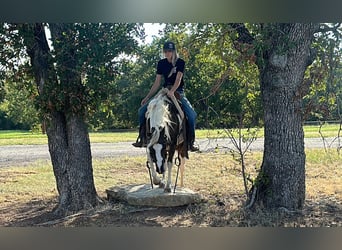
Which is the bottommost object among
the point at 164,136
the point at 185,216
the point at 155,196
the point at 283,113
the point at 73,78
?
the point at 185,216

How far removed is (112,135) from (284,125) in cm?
140

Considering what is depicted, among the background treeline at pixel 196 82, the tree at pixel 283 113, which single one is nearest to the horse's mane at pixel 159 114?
the background treeline at pixel 196 82

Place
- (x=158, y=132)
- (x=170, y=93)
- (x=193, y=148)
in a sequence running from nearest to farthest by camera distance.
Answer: (x=158, y=132), (x=170, y=93), (x=193, y=148)

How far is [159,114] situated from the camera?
3.87m

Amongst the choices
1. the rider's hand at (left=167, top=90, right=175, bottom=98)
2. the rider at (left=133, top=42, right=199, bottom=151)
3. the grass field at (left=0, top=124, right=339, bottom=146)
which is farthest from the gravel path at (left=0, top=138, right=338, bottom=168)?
the rider's hand at (left=167, top=90, right=175, bottom=98)

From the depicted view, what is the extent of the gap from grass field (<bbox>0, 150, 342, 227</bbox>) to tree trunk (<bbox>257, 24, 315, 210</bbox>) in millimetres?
89

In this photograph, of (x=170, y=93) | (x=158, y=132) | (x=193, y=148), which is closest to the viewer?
(x=158, y=132)

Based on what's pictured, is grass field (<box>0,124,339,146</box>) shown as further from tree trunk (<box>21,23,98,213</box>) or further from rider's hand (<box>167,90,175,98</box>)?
rider's hand (<box>167,90,175,98</box>)

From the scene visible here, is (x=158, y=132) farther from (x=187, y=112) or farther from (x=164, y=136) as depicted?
(x=187, y=112)

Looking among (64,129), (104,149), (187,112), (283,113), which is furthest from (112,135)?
(283,113)

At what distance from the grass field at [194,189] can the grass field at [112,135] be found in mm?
160

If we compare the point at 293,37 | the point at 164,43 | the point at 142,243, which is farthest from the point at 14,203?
the point at 293,37

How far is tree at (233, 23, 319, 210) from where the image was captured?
4020mm

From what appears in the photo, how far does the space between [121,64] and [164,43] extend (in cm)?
39
